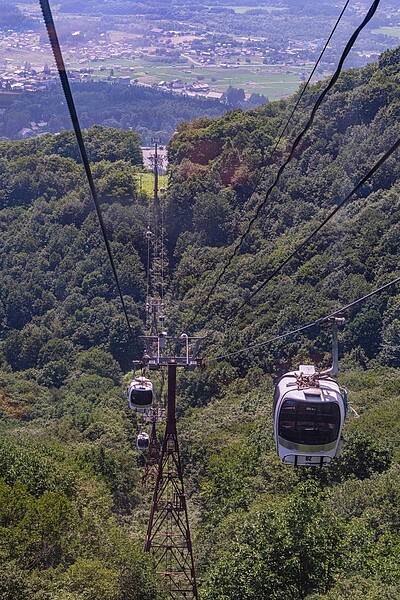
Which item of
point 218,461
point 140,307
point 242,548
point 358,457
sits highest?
point 242,548

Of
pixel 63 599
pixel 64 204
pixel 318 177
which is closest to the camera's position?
pixel 63 599

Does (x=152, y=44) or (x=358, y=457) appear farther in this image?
(x=152, y=44)

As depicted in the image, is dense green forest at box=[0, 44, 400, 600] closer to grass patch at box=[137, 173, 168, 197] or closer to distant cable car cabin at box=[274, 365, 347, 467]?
grass patch at box=[137, 173, 168, 197]

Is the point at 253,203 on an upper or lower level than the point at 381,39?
lower

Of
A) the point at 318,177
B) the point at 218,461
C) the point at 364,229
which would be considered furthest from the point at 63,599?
the point at 318,177

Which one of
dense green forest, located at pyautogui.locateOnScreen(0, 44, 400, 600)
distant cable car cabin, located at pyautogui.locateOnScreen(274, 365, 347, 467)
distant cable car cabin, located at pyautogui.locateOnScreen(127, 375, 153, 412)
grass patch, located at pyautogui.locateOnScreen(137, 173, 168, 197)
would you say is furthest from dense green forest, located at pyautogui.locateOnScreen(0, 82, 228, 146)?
distant cable car cabin, located at pyautogui.locateOnScreen(274, 365, 347, 467)

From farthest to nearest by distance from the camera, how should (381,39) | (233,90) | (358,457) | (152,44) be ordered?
1. (152,44)
2. (233,90)
3. (381,39)
4. (358,457)

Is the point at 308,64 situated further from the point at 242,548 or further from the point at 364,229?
the point at 242,548
